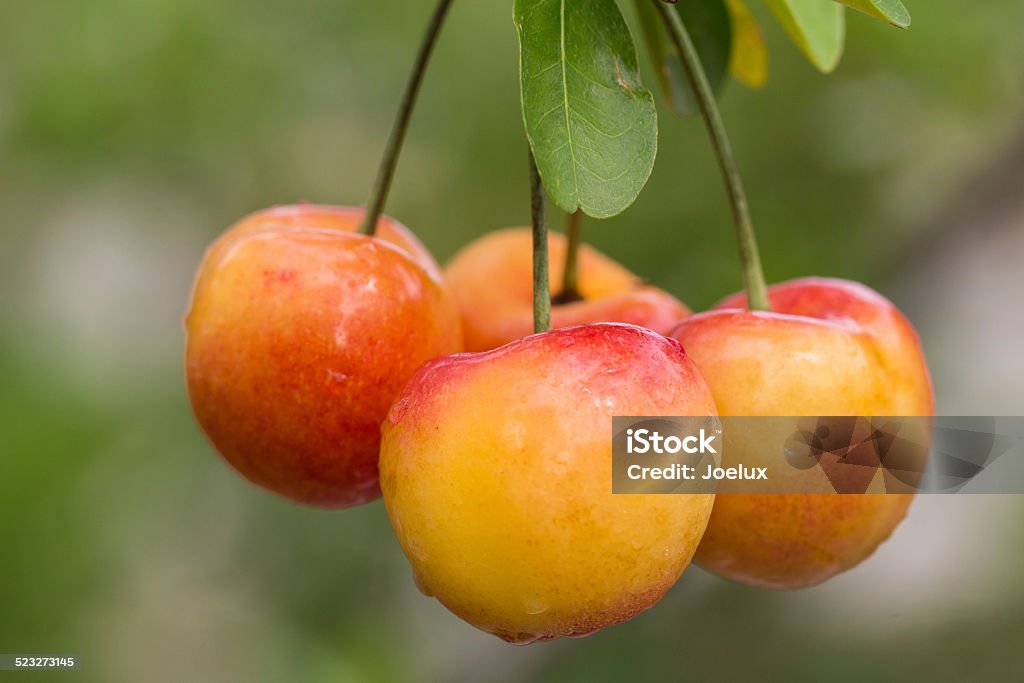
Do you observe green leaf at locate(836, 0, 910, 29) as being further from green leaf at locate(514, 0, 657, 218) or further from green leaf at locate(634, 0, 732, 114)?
green leaf at locate(634, 0, 732, 114)

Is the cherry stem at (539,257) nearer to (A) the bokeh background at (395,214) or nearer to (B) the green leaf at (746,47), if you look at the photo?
(B) the green leaf at (746,47)

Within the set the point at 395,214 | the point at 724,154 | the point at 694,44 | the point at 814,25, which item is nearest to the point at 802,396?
the point at 724,154

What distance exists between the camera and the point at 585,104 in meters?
0.85

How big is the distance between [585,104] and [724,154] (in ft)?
0.76

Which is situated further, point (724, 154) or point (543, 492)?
point (724, 154)

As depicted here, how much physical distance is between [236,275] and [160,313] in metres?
2.18

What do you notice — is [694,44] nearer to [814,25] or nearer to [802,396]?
[814,25]

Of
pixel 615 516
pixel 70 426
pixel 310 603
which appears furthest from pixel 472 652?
pixel 615 516

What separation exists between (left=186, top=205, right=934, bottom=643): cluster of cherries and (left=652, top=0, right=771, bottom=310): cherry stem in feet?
0.16

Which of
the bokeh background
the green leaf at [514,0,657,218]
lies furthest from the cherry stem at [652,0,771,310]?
the bokeh background

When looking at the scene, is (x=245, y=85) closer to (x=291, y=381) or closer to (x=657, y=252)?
(x=657, y=252)

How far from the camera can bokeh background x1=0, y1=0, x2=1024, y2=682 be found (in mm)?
2291

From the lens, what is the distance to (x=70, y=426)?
238 centimetres

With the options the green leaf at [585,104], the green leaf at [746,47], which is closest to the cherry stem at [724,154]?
the green leaf at [585,104]
